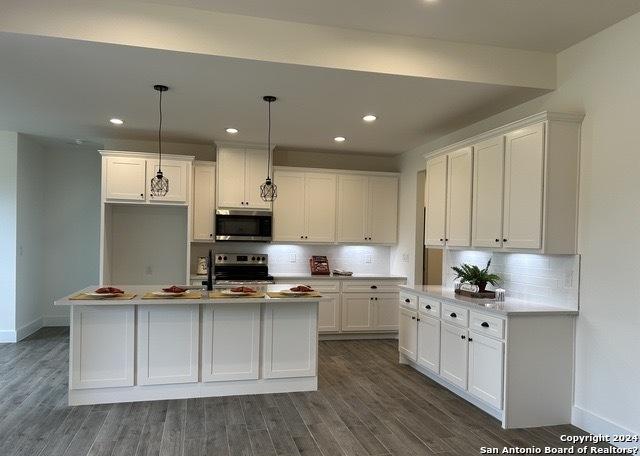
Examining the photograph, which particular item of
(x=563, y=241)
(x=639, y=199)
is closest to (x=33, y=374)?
(x=563, y=241)

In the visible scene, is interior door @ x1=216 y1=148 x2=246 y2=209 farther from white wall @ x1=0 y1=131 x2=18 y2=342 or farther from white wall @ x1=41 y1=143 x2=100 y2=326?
white wall @ x1=0 y1=131 x2=18 y2=342

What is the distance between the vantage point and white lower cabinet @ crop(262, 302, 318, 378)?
403cm

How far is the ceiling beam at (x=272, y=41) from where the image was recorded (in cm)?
286

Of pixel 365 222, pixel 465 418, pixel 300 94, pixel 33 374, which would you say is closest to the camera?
pixel 465 418

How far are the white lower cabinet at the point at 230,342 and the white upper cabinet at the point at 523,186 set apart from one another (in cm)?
220

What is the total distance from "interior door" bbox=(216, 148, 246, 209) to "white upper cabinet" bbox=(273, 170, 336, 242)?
1.70 feet

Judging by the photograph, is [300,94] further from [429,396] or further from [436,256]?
[436,256]

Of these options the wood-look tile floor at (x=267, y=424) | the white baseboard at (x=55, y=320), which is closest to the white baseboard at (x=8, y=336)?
the white baseboard at (x=55, y=320)

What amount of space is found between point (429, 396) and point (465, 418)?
52cm

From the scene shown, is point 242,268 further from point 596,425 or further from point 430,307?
point 596,425

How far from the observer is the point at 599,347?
3234 millimetres

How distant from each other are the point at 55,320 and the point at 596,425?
692 centimetres

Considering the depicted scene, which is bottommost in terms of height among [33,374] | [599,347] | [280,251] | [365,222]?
[33,374]

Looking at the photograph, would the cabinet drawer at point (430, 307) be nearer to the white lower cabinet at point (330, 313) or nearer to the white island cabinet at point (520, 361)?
the white island cabinet at point (520, 361)
